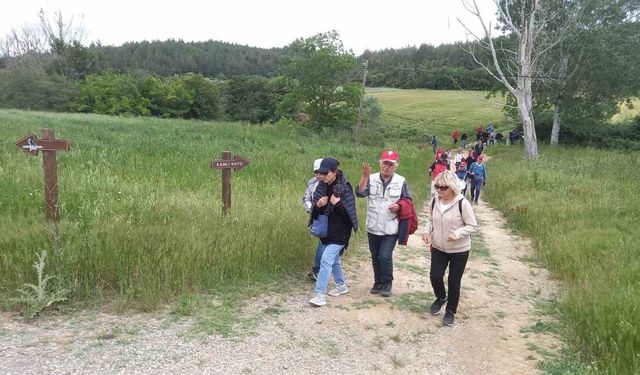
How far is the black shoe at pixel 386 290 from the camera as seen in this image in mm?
5984

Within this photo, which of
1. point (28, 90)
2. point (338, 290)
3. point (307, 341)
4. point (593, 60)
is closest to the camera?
point (307, 341)

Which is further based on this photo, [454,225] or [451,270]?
[451,270]

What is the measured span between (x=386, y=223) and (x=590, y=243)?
4283 mm

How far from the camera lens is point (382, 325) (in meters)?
5.11

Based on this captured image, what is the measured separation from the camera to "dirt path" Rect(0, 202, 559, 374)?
3943 millimetres

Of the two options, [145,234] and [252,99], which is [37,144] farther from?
[252,99]

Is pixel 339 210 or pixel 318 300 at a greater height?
pixel 339 210

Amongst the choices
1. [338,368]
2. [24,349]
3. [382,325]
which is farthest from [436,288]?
[24,349]

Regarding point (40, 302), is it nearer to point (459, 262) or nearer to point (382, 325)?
point (382, 325)

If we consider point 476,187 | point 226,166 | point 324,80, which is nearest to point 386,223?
point 226,166

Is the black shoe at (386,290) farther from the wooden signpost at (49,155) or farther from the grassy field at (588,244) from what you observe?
the wooden signpost at (49,155)

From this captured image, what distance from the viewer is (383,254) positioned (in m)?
5.92

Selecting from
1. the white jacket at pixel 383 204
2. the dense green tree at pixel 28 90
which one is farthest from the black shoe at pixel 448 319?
the dense green tree at pixel 28 90

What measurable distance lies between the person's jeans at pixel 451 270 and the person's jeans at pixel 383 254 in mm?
648
